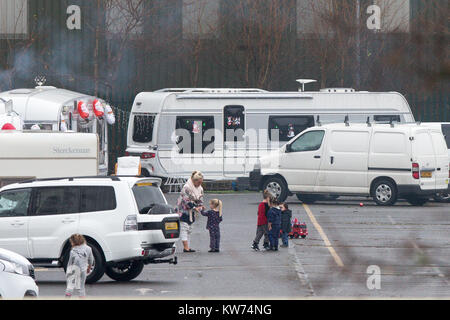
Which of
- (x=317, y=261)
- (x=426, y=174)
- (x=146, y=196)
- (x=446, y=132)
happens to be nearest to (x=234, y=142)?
(x=446, y=132)

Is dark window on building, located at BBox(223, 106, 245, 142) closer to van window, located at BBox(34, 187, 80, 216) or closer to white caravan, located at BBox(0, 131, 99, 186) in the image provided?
white caravan, located at BBox(0, 131, 99, 186)

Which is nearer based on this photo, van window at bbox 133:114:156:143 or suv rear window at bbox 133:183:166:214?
suv rear window at bbox 133:183:166:214

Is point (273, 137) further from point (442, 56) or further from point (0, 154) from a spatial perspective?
point (442, 56)

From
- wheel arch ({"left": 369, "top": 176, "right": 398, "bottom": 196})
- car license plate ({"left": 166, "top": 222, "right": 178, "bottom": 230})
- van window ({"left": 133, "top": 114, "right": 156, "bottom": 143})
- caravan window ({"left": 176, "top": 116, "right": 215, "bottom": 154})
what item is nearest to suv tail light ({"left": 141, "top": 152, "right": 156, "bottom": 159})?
van window ({"left": 133, "top": 114, "right": 156, "bottom": 143})

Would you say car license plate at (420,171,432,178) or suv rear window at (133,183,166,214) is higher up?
suv rear window at (133,183,166,214)

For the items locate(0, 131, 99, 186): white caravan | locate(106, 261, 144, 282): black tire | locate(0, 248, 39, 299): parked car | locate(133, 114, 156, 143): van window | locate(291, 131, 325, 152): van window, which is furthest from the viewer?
locate(133, 114, 156, 143): van window

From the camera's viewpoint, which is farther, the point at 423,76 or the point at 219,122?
the point at 219,122

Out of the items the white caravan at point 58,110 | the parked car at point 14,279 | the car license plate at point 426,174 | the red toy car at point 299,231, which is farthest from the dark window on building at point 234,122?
the parked car at point 14,279

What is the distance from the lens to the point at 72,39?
3356cm

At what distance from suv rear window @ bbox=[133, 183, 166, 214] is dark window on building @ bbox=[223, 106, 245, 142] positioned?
1449 centimetres

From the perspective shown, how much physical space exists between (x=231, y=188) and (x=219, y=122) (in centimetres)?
338

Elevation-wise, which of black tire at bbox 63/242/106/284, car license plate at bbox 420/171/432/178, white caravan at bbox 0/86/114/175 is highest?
white caravan at bbox 0/86/114/175

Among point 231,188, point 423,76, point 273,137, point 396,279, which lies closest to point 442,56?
point 423,76

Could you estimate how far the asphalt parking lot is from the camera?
1.95 metres
